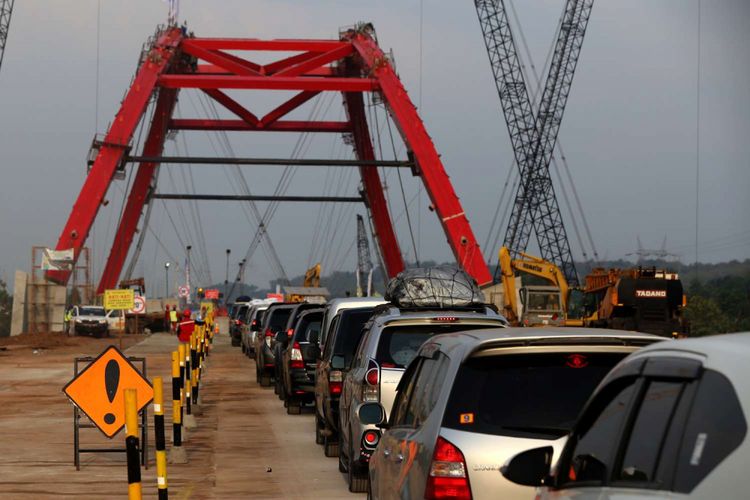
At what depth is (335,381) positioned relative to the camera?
15.9 metres

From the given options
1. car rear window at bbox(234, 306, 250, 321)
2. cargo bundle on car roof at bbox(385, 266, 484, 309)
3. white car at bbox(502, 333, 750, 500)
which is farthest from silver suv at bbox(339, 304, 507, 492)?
car rear window at bbox(234, 306, 250, 321)

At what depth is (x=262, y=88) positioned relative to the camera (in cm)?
7281

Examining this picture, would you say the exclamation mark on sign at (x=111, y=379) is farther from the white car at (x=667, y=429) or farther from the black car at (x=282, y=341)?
the black car at (x=282, y=341)

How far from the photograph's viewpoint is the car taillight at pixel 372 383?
1218cm

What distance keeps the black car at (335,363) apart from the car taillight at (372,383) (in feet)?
10.7

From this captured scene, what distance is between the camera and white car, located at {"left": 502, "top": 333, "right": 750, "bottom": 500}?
138 inches

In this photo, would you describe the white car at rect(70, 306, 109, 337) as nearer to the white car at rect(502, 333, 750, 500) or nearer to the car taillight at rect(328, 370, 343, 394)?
the car taillight at rect(328, 370, 343, 394)

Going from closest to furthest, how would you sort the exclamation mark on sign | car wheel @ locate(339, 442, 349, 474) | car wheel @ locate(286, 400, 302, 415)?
1. the exclamation mark on sign
2. car wheel @ locate(339, 442, 349, 474)
3. car wheel @ locate(286, 400, 302, 415)

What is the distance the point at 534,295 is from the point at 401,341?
1769 inches

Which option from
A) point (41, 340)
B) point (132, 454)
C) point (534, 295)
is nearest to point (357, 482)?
point (132, 454)

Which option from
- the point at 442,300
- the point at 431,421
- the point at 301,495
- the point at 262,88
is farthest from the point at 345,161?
the point at 431,421

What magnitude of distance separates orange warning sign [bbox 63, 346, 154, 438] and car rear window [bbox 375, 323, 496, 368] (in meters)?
2.79

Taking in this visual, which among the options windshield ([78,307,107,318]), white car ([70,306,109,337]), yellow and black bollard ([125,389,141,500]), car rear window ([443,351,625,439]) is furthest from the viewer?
windshield ([78,307,107,318])

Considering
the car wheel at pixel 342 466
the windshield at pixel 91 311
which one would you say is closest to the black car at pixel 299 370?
the car wheel at pixel 342 466
